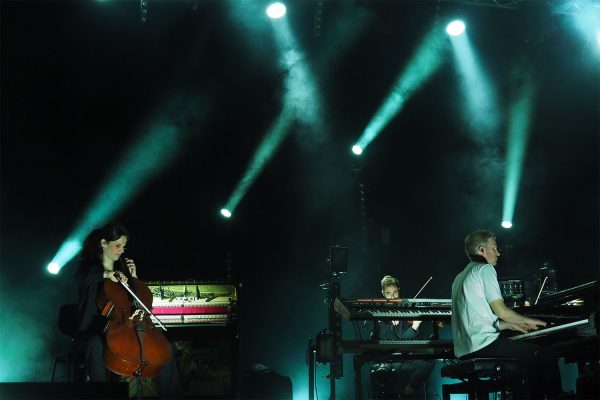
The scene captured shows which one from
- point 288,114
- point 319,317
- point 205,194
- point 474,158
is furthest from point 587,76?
point 205,194

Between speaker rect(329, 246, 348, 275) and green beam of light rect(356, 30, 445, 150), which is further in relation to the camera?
green beam of light rect(356, 30, 445, 150)

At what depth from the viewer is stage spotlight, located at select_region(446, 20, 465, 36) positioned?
8570 millimetres

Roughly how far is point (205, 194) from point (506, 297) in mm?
4234

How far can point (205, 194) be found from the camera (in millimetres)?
8547

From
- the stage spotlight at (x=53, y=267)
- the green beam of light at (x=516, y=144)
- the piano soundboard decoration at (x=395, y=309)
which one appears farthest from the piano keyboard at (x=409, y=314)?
the stage spotlight at (x=53, y=267)

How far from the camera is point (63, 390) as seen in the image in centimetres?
343

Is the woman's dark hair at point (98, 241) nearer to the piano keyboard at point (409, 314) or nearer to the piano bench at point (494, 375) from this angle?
the piano keyboard at point (409, 314)

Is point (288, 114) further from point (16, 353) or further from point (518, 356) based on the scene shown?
point (518, 356)

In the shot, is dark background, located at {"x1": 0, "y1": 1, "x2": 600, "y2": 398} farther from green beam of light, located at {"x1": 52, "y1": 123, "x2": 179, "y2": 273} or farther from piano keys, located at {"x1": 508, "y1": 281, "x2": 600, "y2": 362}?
piano keys, located at {"x1": 508, "y1": 281, "x2": 600, "y2": 362}

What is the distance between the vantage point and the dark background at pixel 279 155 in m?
8.09

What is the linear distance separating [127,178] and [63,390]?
5.09 meters

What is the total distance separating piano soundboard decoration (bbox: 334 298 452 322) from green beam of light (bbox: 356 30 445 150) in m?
3.35

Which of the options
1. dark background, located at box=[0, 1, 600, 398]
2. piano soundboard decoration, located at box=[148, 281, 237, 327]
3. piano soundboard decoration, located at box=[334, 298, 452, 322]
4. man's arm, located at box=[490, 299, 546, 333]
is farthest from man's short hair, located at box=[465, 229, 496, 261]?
dark background, located at box=[0, 1, 600, 398]

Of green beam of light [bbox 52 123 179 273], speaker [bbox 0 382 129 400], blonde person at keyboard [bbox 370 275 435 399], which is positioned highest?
green beam of light [bbox 52 123 179 273]
